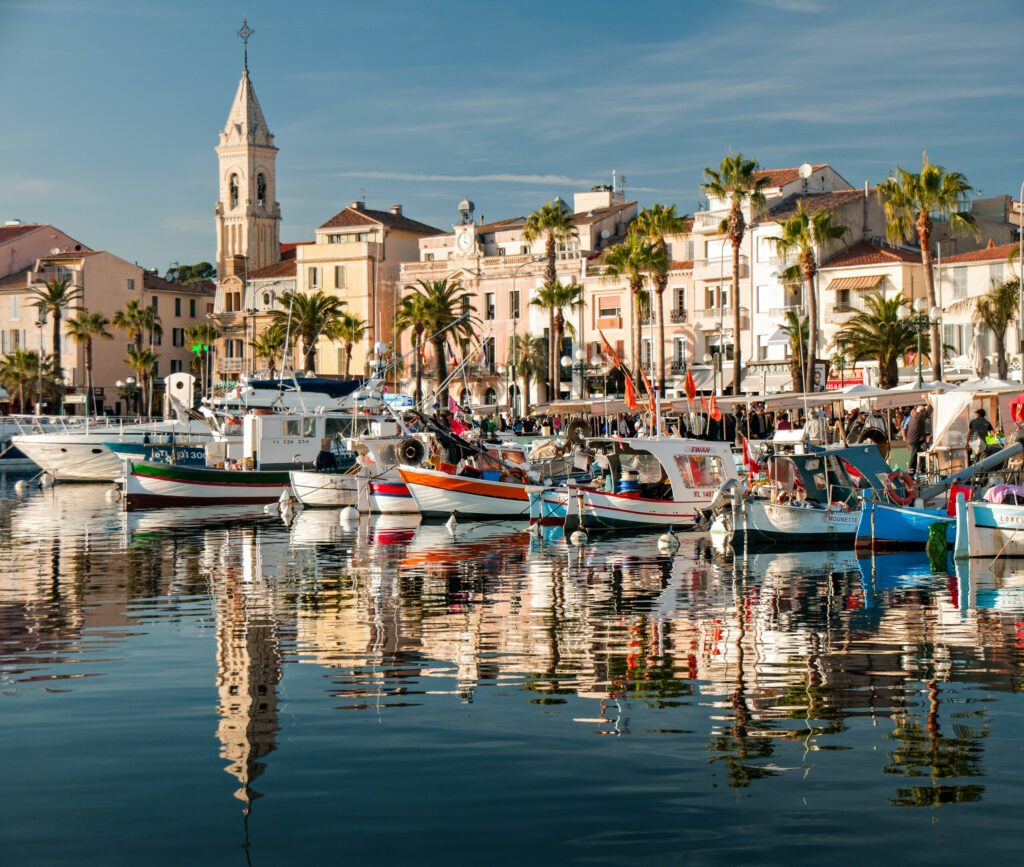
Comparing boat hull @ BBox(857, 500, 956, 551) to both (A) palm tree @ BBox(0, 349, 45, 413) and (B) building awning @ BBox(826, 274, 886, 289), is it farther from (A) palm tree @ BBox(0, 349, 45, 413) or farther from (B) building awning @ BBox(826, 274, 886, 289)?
(A) palm tree @ BBox(0, 349, 45, 413)

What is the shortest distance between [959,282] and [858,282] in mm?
5044

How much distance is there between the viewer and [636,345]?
243 ft

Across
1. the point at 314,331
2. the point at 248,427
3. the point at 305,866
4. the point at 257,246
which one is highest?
the point at 257,246

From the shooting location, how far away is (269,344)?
105 meters

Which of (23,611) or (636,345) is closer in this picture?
(23,611)

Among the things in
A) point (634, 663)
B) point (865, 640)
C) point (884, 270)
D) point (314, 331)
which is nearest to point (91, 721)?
point (634, 663)

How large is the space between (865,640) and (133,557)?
17.3 meters

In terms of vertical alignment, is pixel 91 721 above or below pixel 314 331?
below

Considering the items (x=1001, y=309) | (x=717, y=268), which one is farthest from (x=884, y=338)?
(x=717, y=268)

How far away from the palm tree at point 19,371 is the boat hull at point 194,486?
214 ft

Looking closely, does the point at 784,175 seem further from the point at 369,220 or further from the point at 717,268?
the point at 369,220

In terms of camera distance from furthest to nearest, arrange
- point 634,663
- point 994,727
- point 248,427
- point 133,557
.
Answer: point 248,427 < point 133,557 < point 634,663 < point 994,727

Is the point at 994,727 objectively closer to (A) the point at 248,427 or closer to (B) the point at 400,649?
(B) the point at 400,649

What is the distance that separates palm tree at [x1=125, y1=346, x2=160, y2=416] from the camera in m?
113
